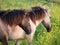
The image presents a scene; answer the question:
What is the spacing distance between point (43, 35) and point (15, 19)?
896mm

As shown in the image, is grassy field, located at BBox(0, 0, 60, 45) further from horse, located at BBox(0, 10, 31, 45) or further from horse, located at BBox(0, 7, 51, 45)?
horse, located at BBox(0, 10, 31, 45)

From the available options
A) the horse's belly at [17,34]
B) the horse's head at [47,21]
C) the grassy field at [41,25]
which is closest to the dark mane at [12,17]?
the horse's belly at [17,34]

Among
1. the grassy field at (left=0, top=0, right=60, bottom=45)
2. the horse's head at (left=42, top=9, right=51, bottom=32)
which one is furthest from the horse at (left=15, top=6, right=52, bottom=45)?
the grassy field at (left=0, top=0, right=60, bottom=45)

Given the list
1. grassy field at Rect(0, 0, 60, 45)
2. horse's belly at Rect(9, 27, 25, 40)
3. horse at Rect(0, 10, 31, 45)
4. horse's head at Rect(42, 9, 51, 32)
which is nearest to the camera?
horse at Rect(0, 10, 31, 45)

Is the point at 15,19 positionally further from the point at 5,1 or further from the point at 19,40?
the point at 5,1

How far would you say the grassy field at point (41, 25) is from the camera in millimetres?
3645

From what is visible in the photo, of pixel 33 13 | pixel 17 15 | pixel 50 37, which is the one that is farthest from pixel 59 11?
pixel 17 15

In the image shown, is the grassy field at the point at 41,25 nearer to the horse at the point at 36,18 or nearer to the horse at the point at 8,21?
the horse at the point at 36,18

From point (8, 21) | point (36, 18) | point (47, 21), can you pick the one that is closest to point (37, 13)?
point (36, 18)

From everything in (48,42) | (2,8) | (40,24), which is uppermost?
(2,8)

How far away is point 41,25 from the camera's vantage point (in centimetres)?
362

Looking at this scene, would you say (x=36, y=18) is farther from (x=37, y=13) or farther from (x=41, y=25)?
(x=41, y=25)

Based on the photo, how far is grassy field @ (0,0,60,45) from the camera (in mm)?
3645

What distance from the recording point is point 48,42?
379 centimetres
